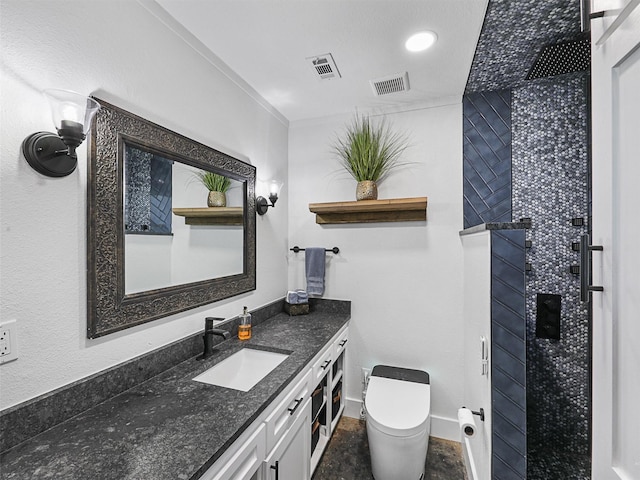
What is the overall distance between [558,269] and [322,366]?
164cm

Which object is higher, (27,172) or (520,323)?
(27,172)

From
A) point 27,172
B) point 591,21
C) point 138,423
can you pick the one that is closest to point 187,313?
point 138,423

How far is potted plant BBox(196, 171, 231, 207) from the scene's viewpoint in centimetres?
171

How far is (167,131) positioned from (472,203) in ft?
6.68

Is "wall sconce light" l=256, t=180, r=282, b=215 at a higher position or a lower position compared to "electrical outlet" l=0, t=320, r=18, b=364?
higher

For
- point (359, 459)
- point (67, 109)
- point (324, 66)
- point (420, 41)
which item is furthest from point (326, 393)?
point (420, 41)

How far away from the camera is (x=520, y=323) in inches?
44.9

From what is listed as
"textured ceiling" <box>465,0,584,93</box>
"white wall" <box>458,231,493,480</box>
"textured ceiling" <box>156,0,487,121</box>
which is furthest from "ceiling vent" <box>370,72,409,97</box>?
"white wall" <box>458,231,493,480</box>

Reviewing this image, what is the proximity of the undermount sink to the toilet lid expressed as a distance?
0.68 metres

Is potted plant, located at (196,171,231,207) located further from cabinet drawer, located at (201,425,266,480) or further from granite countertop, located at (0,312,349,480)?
cabinet drawer, located at (201,425,266,480)

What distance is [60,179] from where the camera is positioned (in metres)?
1.01

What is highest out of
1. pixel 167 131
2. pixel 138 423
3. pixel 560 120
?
pixel 560 120

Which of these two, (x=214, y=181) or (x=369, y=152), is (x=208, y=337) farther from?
(x=369, y=152)

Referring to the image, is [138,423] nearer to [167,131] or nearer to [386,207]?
[167,131]
